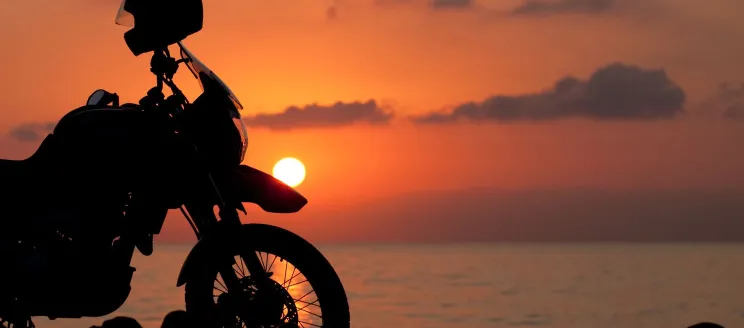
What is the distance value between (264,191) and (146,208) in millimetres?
779

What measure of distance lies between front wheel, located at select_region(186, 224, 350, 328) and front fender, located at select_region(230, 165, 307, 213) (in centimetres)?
16

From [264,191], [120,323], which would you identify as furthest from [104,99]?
[120,323]

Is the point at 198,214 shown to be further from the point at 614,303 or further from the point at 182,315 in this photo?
the point at 614,303

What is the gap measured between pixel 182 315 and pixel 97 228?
2.74 feet

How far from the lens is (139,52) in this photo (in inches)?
303

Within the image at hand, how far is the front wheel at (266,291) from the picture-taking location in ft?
24.6

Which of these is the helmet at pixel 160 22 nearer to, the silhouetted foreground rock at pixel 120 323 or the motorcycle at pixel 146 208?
the motorcycle at pixel 146 208

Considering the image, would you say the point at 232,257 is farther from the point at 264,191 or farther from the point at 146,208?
the point at 146,208

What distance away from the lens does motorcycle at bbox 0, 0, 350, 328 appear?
7.46 m

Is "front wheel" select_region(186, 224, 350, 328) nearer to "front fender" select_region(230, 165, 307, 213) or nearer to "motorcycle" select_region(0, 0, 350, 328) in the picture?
"motorcycle" select_region(0, 0, 350, 328)

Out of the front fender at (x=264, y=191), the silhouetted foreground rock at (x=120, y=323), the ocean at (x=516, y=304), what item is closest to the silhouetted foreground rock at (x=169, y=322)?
the silhouetted foreground rock at (x=120, y=323)

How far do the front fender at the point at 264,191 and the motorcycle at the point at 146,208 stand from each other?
0.02m

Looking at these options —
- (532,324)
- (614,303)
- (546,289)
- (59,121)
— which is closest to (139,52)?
(59,121)

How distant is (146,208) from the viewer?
295 inches
